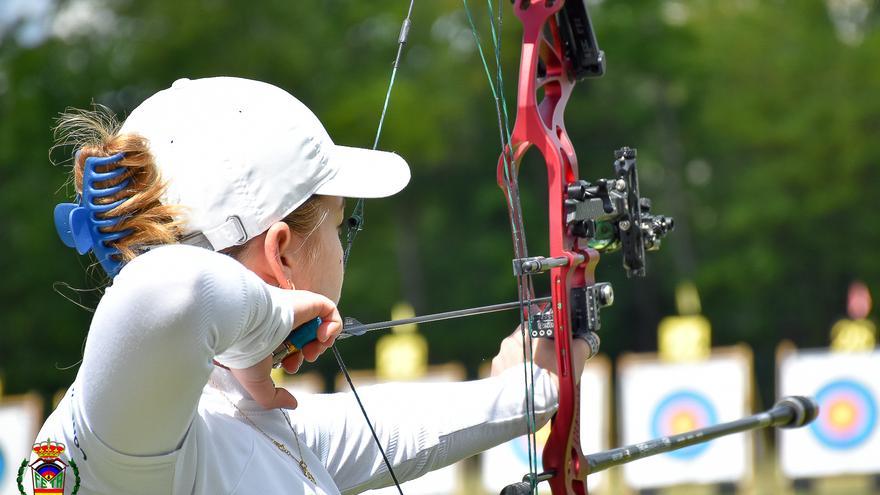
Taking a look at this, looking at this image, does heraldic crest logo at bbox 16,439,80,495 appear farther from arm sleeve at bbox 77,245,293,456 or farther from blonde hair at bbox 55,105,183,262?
blonde hair at bbox 55,105,183,262

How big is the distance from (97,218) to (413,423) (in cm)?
52

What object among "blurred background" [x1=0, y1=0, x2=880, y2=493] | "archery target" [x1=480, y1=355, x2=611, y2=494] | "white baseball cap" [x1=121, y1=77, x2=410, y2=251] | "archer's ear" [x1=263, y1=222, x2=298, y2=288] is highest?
"blurred background" [x1=0, y1=0, x2=880, y2=493]

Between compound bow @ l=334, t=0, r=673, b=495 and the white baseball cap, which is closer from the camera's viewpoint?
the white baseball cap

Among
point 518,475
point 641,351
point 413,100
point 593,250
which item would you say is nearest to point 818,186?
point 641,351

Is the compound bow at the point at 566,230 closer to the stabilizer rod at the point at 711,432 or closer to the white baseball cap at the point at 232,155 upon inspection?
the stabilizer rod at the point at 711,432

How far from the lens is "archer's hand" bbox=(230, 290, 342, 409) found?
95 centimetres

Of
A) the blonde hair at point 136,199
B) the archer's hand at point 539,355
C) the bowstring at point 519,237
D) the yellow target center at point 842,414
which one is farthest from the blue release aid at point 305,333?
the yellow target center at point 842,414

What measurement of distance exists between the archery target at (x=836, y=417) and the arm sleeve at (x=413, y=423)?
546cm

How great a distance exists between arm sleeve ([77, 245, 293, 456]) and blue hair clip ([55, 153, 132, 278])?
0.55 ft

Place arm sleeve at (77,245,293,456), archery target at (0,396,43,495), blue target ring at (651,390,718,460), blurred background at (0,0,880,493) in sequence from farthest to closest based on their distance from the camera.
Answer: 1. blurred background at (0,0,880,493)
2. archery target at (0,396,43,495)
3. blue target ring at (651,390,718,460)
4. arm sleeve at (77,245,293,456)

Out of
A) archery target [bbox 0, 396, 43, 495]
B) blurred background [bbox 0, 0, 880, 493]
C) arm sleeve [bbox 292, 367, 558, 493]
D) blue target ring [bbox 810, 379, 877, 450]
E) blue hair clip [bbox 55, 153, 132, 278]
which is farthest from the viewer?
blurred background [bbox 0, 0, 880, 493]

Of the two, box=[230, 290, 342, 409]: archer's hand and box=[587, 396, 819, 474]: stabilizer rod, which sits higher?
box=[230, 290, 342, 409]: archer's hand

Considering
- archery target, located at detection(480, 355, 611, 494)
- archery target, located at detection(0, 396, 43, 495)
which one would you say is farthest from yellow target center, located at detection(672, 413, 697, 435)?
archery target, located at detection(0, 396, 43, 495)

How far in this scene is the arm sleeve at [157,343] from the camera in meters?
0.75
